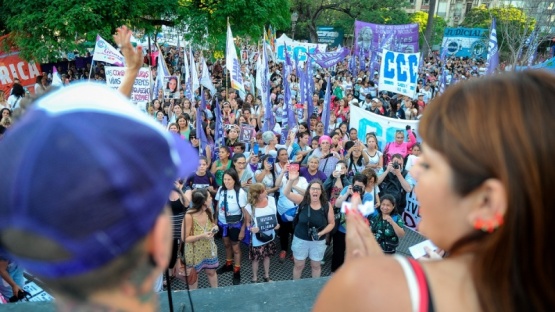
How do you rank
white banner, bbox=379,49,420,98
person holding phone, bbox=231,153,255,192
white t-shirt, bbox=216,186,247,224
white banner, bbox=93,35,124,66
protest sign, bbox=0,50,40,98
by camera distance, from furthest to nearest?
protest sign, bbox=0,50,40,98, white banner, bbox=379,49,420,98, white banner, bbox=93,35,124,66, person holding phone, bbox=231,153,255,192, white t-shirt, bbox=216,186,247,224

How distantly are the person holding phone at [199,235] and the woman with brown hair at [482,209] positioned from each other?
12.4ft

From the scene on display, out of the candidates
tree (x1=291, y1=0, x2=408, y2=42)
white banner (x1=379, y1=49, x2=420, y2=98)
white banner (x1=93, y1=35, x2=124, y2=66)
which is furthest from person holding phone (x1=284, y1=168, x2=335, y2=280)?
tree (x1=291, y1=0, x2=408, y2=42)

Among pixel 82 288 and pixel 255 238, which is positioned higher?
pixel 82 288

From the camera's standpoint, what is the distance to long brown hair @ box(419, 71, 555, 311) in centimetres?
81

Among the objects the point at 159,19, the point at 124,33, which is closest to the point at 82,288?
the point at 124,33

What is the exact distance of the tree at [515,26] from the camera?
1820 cm

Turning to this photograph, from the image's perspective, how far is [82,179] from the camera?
0.59 m

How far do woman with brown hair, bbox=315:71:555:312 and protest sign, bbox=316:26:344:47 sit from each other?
127 feet

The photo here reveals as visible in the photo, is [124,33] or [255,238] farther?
[255,238]

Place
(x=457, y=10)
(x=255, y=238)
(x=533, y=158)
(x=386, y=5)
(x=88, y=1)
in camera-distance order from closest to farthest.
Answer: (x=533, y=158)
(x=255, y=238)
(x=88, y=1)
(x=386, y=5)
(x=457, y=10)

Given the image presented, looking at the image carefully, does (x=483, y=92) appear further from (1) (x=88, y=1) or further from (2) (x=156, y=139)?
(1) (x=88, y=1)

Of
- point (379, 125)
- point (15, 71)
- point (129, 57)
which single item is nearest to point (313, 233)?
point (129, 57)

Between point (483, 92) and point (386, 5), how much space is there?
128ft

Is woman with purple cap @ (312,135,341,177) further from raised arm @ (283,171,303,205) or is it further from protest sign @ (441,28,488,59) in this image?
protest sign @ (441,28,488,59)
